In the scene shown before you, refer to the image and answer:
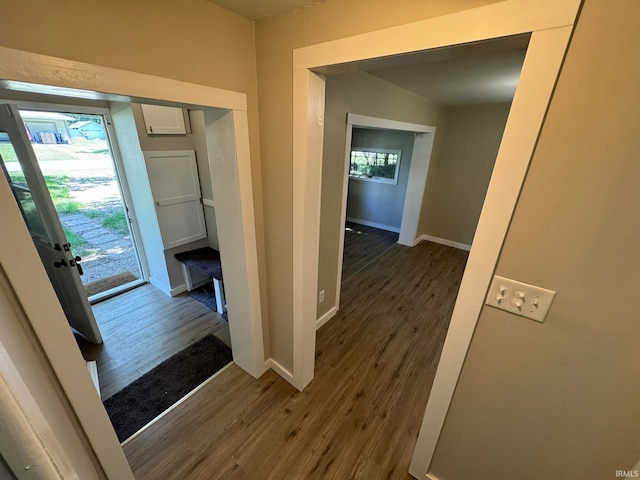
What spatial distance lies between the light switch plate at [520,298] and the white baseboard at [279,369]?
157 centimetres

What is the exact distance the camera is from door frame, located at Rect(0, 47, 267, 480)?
762 millimetres

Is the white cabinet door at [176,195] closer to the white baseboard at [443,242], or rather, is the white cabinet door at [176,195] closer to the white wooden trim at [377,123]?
the white wooden trim at [377,123]

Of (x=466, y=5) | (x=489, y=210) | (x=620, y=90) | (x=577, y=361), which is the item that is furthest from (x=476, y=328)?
(x=466, y=5)

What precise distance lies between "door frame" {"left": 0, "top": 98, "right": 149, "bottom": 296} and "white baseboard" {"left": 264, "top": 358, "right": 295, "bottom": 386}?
222 cm

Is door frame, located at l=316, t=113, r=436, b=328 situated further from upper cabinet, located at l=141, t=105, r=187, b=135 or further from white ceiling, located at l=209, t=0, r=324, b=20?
upper cabinet, located at l=141, t=105, r=187, b=135

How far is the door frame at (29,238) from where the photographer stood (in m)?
0.76

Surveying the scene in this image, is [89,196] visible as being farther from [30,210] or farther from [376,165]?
[376,165]

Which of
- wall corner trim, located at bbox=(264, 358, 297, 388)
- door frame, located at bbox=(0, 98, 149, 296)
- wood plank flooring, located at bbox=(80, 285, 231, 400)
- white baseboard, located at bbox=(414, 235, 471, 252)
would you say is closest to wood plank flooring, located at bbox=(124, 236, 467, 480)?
wall corner trim, located at bbox=(264, 358, 297, 388)

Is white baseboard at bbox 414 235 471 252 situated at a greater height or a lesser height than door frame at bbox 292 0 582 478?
lesser

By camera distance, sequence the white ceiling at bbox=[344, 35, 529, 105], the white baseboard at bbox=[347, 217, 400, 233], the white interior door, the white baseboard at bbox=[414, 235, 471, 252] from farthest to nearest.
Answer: the white baseboard at bbox=[347, 217, 400, 233]
the white baseboard at bbox=[414, 235, 471, 252]
the white interior door
the white ceiling at bbox=[344, 35, 529, 105]

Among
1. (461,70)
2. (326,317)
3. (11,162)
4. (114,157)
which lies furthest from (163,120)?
(461,70)

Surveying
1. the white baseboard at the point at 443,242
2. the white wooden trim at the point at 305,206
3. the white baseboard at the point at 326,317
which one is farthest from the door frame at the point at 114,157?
the white baseboard at the point at 443,242

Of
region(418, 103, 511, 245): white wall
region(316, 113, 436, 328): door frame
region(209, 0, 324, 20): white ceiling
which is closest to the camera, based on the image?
region(209, 0, 324, 20): white ceiling

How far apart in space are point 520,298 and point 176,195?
3118 mm
